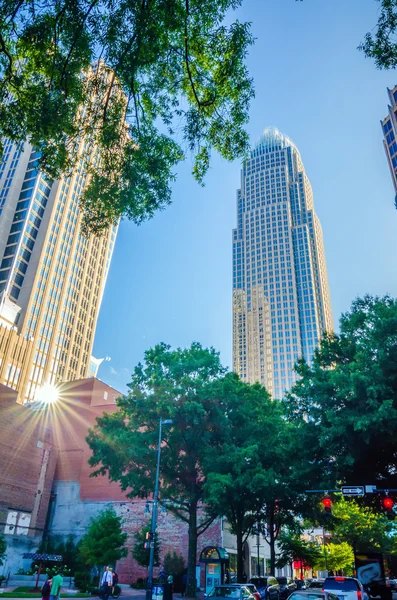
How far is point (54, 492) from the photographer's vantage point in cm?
5175

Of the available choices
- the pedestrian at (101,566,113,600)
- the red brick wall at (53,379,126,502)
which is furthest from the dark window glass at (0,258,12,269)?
the pedestrian at (101,566,113,600)

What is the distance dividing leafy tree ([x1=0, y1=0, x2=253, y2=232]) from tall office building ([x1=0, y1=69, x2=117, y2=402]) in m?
87.9

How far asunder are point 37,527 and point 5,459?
8.82 m

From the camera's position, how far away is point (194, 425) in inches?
1176

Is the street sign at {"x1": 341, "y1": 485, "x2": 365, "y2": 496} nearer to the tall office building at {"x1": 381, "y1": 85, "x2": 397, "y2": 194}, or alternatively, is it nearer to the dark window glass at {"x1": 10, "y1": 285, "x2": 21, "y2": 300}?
the tall office building at {"x1": 381, "y1": 85, "x2": 397, "y2": 194}

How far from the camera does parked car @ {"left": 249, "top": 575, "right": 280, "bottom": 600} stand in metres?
25.9

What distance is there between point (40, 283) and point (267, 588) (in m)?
93.9

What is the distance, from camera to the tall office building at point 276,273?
157500mm

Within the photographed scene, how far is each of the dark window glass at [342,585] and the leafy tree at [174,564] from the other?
26.0 metres

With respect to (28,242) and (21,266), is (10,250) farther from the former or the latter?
(21,266)

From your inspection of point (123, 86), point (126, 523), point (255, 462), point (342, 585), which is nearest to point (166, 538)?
point (126, 523)

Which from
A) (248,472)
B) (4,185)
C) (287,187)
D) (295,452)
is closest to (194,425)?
(248,472)

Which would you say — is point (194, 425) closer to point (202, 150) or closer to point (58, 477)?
point (202, 150)

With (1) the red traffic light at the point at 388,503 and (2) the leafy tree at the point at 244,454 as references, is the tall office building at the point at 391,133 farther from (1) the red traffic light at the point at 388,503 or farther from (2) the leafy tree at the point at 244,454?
(1) the red traffic light at the point at 388,503
